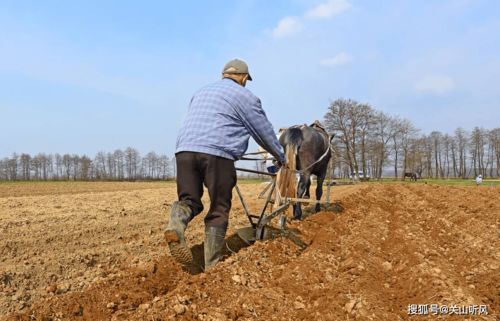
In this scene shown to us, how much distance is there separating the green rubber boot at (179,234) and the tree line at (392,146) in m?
23.3

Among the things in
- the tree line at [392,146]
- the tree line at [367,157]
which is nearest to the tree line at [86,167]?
the tree line at [367,157]

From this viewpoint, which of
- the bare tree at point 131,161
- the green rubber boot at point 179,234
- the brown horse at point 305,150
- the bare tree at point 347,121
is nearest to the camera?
the green rubber boot at point 179,234

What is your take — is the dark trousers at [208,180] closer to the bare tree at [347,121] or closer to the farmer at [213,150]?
the farmer at [213,150]

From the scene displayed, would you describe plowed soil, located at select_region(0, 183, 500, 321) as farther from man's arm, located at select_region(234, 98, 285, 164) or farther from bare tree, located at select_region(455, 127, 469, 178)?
bare tree, located at select_region(455, 127, 469, 178)

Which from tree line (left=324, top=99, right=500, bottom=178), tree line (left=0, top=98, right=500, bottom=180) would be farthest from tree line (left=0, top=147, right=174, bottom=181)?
tree line (left=324, top=99, right=500, bottom=178)

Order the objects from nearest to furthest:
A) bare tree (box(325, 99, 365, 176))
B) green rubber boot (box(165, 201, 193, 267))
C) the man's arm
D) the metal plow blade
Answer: green rubber boot (box(165, 201, 193, 267)) < the man's arm < the metal plow blade < bare tree (box(325, 99, 365, 176))

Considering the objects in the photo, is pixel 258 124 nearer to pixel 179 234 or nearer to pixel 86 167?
pixel 179 234

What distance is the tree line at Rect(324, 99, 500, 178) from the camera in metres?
48.7

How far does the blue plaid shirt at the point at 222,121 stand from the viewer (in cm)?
374

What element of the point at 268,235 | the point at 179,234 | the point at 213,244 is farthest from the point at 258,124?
the point at 268,235

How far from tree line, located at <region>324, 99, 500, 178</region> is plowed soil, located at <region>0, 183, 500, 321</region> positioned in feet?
69.3

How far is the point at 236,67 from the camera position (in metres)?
4.24

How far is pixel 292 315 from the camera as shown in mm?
2809

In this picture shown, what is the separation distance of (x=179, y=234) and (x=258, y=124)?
146 cm
